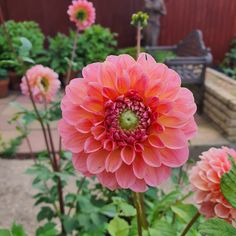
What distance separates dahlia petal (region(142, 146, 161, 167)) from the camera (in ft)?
Answer: 1.44

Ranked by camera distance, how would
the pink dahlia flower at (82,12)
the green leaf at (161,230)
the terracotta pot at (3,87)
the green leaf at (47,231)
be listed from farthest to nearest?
the terracotta pot at (3,87), the pink dahlia flower at (82,12), the green leaf at (47,231), the green leaf at (161,230)

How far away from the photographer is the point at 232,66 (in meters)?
5.54

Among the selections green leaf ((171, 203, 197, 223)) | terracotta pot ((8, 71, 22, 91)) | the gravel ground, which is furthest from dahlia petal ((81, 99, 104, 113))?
terracotta pot ((8, 71, 22, 91))

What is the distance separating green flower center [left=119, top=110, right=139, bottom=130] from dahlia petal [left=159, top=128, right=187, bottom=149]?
4 cm

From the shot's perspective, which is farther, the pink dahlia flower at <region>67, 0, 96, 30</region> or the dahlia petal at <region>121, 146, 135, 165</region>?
the pink dahlia flower at <region>67, 0, 96, 30</region>

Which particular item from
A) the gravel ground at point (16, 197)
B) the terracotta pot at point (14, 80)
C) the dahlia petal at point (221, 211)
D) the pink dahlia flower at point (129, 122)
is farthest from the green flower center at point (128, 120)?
the terracotta pot at point (14, 80)

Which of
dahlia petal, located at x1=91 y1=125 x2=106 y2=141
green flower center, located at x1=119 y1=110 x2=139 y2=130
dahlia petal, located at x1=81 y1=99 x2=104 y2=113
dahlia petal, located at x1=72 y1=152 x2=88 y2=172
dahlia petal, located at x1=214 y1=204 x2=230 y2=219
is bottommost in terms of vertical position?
dahlia petal, located at x1=214 y1=204 x2=230 y2=219

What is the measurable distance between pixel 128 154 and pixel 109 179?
44 millimetres

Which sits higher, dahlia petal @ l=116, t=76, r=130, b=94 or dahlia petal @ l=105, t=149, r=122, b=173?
dahlia petal @ l=116, t=76, r=130, b=94

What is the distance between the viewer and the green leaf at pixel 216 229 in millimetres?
416

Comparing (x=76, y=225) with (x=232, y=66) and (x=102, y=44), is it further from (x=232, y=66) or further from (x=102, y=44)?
(x=232, y=66)

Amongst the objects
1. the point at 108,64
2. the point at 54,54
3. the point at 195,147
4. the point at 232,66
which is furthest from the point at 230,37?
the point at 108,64

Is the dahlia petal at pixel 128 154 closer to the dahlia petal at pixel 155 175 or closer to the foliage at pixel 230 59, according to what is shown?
the dahlia petal at pixel 155 175

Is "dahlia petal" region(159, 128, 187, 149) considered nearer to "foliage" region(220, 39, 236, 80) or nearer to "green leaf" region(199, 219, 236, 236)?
"green leaf" region(199, 219, 236, 236)
